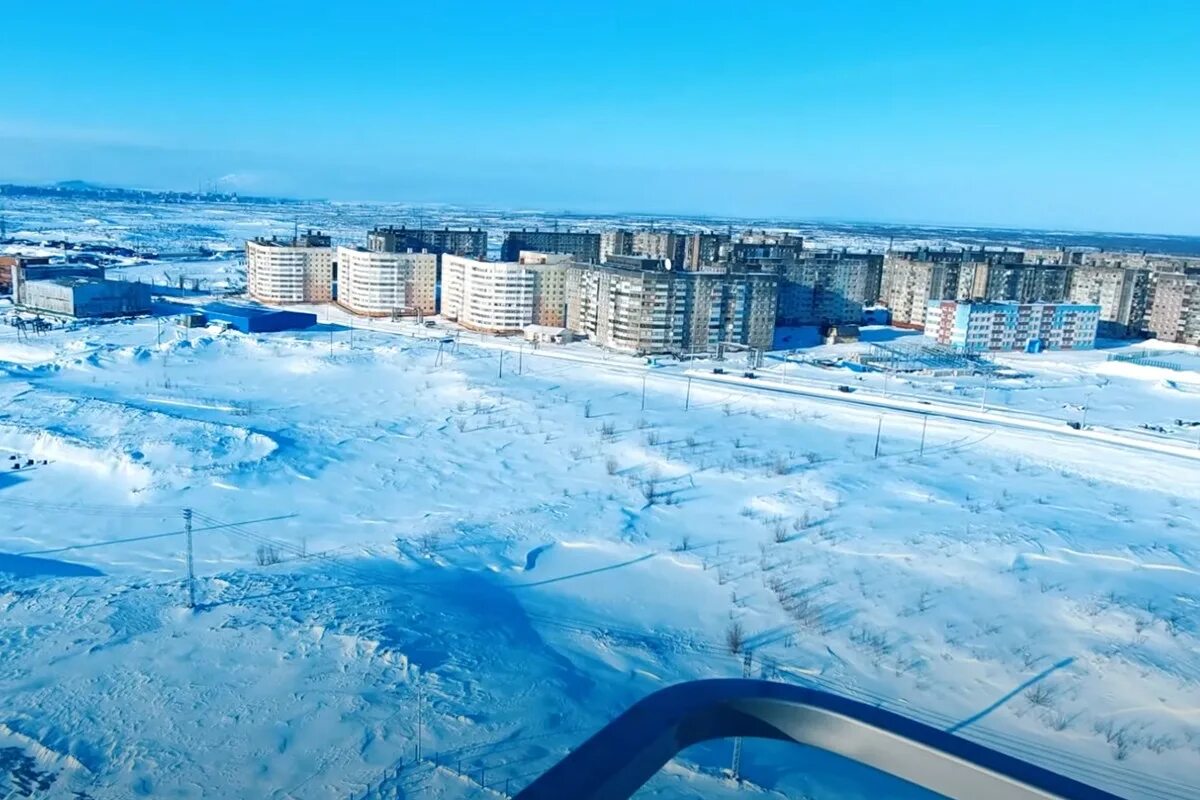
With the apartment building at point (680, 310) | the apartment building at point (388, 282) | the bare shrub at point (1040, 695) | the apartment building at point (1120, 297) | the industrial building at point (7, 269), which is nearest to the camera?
the bare shrub at point (1040, 695)

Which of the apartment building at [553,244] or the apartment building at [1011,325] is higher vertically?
the apartment building at [553,244]

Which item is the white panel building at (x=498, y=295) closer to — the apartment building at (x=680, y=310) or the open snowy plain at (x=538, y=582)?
the apartment building at (x=680, y=310)

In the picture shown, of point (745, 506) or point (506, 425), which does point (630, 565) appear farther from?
point (506, 425)

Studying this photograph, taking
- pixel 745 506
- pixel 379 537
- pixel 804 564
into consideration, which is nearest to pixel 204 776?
pixel 379 537

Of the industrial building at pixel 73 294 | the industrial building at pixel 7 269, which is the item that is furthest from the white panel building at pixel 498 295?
the industrial building at pixel 7 269

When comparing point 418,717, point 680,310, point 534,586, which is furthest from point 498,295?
point 418,717

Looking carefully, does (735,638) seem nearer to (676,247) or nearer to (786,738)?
(786,738)
